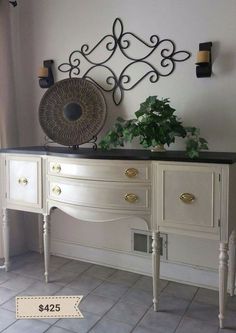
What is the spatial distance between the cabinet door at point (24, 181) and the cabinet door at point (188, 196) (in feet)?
2.85

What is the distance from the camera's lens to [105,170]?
1.97 meters

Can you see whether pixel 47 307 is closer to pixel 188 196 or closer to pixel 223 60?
pixel 188 196

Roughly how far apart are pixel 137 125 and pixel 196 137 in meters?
0.40

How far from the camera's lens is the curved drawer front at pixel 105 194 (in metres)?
1.93

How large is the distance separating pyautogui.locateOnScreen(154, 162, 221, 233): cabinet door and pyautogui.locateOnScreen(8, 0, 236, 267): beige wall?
46cm

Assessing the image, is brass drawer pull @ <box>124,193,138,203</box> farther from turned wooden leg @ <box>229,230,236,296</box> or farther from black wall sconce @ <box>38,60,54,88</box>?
black wall sconce @ <box>38,60,54,88</box>

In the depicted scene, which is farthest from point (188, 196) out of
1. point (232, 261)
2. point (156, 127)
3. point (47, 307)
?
point (47, 307)

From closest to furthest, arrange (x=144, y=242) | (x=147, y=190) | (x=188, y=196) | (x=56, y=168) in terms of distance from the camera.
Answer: (x=188, y=196)
(x=147, y=190)
(x=56, y=168)
(x=144, y=242)

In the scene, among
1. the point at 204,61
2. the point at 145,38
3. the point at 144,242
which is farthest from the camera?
the point at 144,242

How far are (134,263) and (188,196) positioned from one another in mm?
925

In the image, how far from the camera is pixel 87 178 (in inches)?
79.9

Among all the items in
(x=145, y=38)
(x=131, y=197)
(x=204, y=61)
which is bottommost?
(x=131, y=197)

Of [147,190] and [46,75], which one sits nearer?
[147,190]

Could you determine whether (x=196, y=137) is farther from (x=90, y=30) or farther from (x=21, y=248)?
(x=21, y=248)
